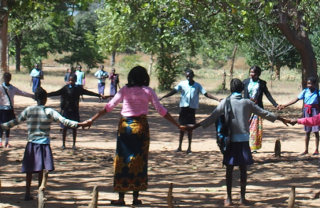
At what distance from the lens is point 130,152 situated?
6770 millimetres

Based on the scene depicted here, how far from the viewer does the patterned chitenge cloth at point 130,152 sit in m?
6.73

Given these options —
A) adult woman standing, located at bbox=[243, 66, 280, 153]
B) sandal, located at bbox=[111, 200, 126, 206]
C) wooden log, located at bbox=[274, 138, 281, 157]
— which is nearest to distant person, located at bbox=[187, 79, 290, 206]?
sandal, located at bbox=[111, 200, 126, 206]

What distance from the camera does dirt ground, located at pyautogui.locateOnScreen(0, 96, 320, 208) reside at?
7.37 metres

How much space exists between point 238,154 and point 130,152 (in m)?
1.44

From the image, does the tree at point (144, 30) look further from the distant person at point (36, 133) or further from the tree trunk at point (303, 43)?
the distant person at point (36, 133)

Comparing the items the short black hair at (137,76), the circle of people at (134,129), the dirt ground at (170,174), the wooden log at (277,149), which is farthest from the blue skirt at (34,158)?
the wooden log at (277,149)

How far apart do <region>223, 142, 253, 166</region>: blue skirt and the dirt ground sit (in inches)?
25.8

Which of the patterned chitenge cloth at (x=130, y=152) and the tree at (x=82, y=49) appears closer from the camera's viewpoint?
the patterned chitenge cloth at (x=130, y=152)

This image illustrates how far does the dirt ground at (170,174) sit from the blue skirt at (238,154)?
654mm

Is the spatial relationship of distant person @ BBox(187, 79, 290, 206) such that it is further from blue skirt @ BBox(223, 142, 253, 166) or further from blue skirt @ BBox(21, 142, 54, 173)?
blue skirt @ BBox(21, 142, 54, 173)

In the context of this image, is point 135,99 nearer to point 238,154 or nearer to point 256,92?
point 238,154

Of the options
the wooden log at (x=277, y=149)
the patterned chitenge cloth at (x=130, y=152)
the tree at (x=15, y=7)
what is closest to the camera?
the patterned chitenge cloth at (x=130, y=152)

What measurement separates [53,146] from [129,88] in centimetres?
589

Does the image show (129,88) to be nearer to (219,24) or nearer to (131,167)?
(131,167)
